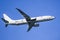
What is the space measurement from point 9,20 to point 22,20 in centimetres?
1001

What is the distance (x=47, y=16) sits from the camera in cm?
7088

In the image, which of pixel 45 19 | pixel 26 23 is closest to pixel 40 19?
pixel 45 19

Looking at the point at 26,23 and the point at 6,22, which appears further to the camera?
the point at 6,22

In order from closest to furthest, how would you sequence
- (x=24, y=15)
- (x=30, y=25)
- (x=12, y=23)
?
(x=24, y=15) → (x=30, y=25) → (x=12, y=23)

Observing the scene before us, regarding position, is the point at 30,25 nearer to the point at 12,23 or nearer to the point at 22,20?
the point at 22,20

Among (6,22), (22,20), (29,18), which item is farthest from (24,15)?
(6,22)

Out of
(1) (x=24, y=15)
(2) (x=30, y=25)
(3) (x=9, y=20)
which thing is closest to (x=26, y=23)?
(2) (x=30, y=25)

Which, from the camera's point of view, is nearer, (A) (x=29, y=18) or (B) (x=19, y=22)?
(A) (x=29, y=18)

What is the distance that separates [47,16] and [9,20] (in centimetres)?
2114

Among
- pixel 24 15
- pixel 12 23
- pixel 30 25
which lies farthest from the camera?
pixel 12 23

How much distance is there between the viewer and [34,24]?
75312 mm

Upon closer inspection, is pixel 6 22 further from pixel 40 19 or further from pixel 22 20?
pixel 40 19

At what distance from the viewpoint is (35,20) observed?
69.7 meters

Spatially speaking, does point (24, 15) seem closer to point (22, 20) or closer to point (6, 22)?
point (22, 20)
